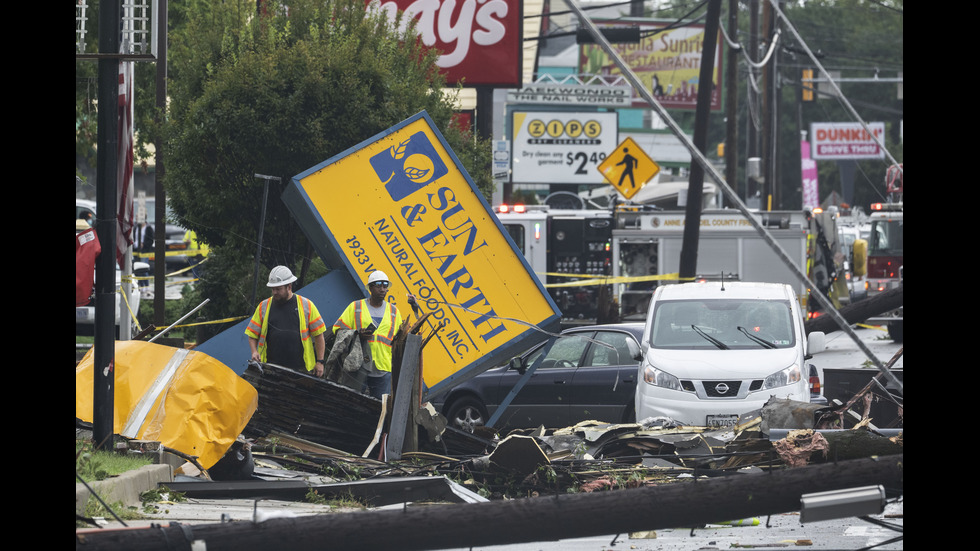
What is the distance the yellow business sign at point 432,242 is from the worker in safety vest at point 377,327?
1.10 meters

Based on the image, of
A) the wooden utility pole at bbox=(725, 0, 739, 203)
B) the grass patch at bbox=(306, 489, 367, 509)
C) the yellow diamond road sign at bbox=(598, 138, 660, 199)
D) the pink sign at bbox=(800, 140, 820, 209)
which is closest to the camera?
the grass patch at bbox=(306, 489, 367, 509)

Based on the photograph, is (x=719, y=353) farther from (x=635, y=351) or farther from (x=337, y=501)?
(x=337, y=501)

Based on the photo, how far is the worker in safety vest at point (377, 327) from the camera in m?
11.9

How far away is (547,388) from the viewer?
14617 mm

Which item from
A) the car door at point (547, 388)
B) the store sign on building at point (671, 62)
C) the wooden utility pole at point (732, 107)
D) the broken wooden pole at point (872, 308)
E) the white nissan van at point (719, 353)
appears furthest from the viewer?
the store sign on building at point (671, 62)

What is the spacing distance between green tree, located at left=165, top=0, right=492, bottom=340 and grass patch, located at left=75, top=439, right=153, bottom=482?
5.78m

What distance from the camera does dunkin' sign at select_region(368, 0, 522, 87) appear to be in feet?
68.5

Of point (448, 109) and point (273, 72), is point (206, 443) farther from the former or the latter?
point (448, 109)

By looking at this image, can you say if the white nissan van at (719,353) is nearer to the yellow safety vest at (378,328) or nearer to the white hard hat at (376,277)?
the yellow safety vest at (378,328)

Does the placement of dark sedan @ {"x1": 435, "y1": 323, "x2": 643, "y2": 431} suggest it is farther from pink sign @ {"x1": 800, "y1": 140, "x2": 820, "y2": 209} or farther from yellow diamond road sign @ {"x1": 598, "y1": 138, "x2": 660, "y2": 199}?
pink sign @ {"x1": 800, "y1": 140, "x2": 820, "y2": 209}

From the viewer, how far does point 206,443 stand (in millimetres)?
9594

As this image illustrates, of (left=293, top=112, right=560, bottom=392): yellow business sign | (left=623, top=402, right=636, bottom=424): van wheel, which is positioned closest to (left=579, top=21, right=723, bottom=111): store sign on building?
(left=623, top=402, right=636, bottom=424): van wheel

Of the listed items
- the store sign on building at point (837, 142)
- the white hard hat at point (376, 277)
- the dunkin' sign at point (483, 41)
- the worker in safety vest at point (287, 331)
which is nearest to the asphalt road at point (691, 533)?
the worker in safety vest at point (287, 331)
